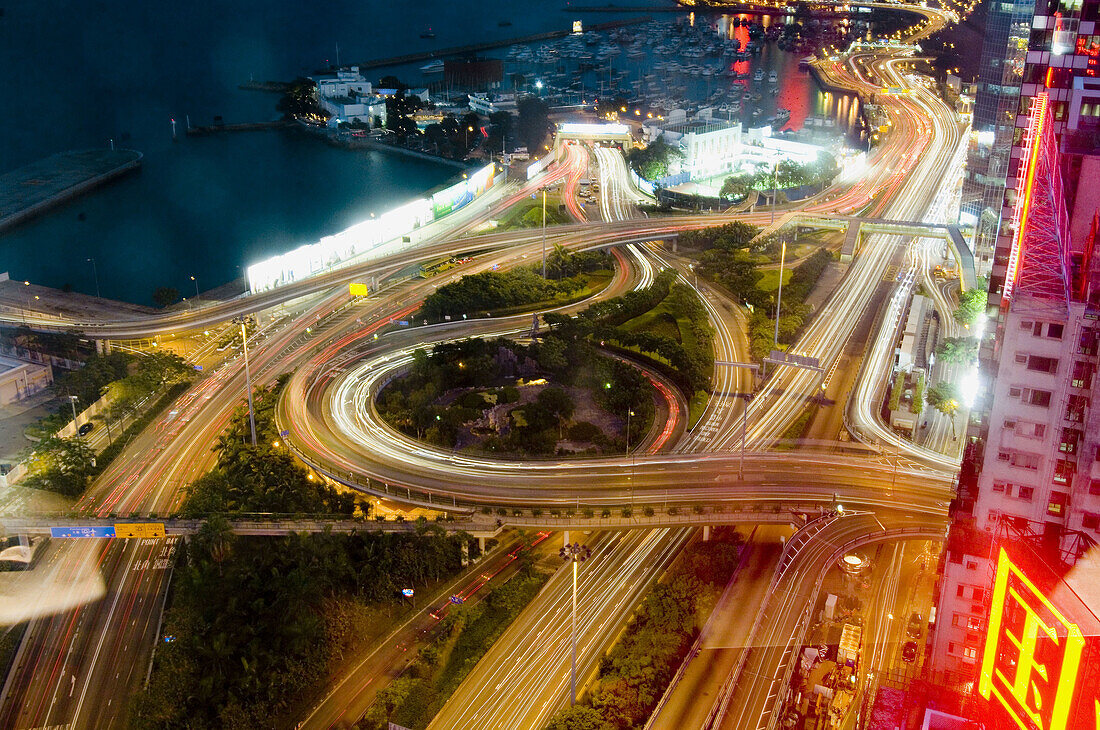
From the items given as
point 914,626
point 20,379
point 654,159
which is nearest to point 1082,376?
point 914,626

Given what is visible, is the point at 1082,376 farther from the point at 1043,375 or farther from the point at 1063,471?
the point at 1063,471

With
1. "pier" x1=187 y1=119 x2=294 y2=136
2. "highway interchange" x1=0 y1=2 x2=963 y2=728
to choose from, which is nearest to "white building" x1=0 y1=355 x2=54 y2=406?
"highway interchange" x1=0 y1=2 x2=963 y2=728

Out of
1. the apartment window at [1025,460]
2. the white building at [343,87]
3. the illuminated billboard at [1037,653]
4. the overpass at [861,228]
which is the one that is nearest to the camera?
the illuminated billboard at [1037,653]

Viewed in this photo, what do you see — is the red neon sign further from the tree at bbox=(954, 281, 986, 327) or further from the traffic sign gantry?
the tree at bbox=(954, 281, 986, 327)

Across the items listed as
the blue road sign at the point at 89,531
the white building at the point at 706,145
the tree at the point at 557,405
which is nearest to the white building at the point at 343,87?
the white building at the point at 706,145

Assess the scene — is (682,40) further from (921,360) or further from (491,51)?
(921,360)

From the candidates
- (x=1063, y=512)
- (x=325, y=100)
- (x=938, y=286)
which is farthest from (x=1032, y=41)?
(x=325, y=100)

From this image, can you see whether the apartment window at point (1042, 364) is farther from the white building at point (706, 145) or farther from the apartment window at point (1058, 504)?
the white building at point (706, 145)
